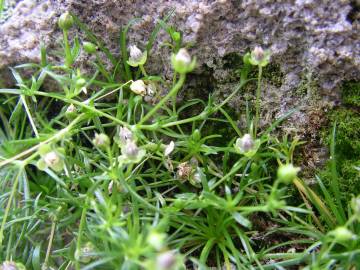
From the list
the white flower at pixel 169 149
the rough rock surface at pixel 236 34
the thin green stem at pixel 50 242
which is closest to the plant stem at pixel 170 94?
the white flower at pixel 169 149

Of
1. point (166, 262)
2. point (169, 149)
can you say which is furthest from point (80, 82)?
point (166, 262)

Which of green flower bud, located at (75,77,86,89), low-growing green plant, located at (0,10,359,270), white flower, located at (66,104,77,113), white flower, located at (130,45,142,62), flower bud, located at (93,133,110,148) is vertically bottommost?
low-growing green plant, located at (0,10,359,270)

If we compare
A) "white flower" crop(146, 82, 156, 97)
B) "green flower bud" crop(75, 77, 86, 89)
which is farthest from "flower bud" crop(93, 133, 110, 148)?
"white flower" crop(146, 82, 156, 97)

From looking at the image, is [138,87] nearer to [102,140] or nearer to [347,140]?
[102,140]

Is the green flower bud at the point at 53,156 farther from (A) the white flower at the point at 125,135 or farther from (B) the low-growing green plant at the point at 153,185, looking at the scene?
(A) the white flower at the point at 125,135

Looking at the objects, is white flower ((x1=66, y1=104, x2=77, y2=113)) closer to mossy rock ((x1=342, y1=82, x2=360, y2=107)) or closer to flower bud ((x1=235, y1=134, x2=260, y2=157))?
flower bud ((x1=235, y1=134, x2=260, y2=157))

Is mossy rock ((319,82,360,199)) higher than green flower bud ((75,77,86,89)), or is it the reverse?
green flower bud ((75,77,86,89))

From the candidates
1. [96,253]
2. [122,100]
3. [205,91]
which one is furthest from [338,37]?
[96,253]

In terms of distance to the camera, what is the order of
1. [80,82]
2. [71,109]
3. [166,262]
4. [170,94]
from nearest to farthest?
1. [166,262]
2. [170,94]
3. [80,82]
4. [71,109]
